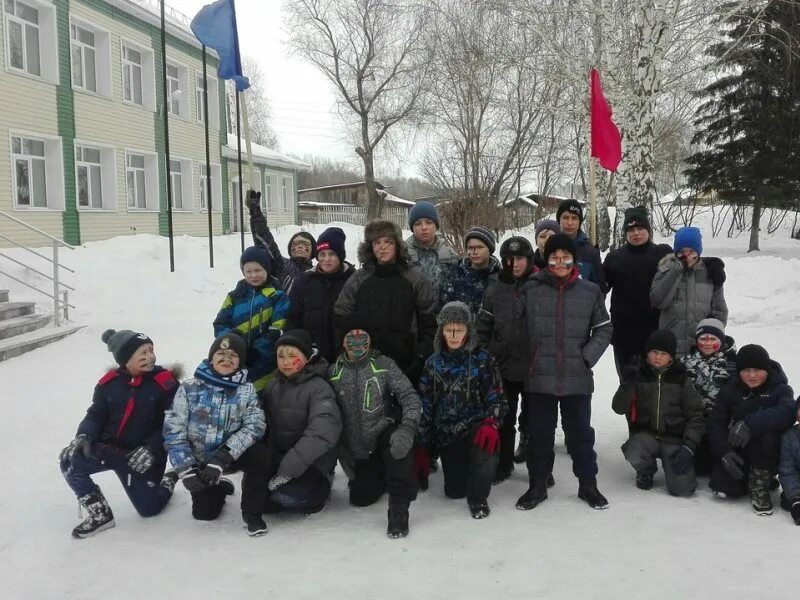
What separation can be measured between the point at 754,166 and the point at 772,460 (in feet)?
54.5

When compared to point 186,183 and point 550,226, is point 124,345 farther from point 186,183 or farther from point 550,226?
point 186,183

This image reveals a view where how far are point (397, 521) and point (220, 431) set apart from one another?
3.53 ft

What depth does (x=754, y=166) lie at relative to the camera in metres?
17.7

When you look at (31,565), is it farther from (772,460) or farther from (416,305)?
(772,460)

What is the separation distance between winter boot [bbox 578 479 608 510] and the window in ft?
45.3

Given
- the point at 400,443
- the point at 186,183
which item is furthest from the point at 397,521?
the point at 186,183

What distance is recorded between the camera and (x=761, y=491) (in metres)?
3.62

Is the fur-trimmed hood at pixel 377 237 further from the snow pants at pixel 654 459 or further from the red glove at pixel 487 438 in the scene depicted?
the snow pants at pixel 654 459

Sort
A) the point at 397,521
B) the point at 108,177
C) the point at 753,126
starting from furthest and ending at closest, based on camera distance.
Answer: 1. the point at 753,126
2. the point at 108,177
3. the point at 397,521

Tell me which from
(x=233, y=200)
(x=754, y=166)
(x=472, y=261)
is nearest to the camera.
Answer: (x=472, y=261)

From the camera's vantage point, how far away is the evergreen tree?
55.3 feet

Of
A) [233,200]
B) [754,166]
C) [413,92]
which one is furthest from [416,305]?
[413,92]

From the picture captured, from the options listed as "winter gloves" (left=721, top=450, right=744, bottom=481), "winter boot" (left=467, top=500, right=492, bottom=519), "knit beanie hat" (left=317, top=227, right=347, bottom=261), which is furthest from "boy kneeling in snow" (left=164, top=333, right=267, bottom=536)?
"winter gloves" (left=721, top=450, right=744, bottom=481)

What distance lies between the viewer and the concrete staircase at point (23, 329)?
7742 millimetres
